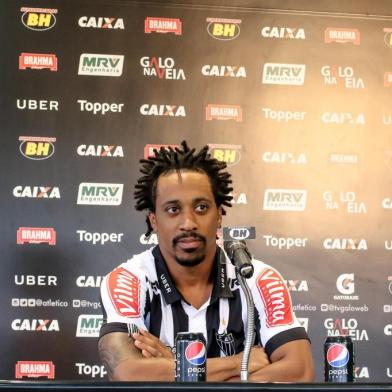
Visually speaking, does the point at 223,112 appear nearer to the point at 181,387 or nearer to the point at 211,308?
the point at 211,308

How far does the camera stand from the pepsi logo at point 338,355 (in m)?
2.39

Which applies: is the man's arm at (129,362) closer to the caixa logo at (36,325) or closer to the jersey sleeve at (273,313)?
the jersey sleeve at (273,313)

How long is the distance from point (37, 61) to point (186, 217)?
2.17 meters

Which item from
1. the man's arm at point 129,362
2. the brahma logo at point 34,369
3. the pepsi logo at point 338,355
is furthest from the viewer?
the brahma logo at point 34,369

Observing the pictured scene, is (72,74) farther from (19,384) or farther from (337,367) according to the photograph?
(19,384)

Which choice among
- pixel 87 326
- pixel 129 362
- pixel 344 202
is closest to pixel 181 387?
pixel 129 362

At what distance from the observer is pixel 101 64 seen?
16.0ft

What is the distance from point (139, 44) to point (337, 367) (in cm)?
296

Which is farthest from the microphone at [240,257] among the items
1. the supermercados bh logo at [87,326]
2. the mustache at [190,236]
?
the supermercados bh logo at [87,326]

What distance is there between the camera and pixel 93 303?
15.4 ft

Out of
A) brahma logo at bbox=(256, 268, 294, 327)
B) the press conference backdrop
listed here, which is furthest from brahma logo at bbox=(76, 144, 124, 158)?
brahma logo at bbox=(256, 268, 294, 327)

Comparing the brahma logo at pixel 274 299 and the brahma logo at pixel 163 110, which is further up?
the brahma logo at pixel 163 110

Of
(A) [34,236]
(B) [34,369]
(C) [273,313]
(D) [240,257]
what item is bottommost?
(B) [34,369]

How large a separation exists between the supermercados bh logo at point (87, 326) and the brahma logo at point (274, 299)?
5.91 feet
